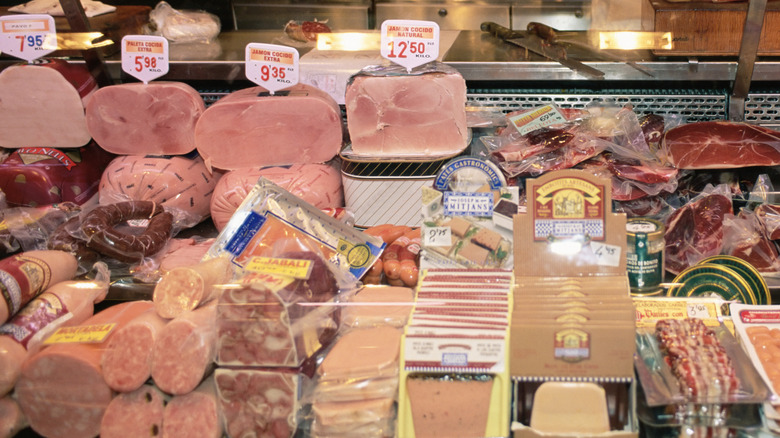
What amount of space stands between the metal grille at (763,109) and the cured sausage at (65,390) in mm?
3120

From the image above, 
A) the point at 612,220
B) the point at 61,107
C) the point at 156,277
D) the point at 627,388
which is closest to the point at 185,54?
the point at 61,107

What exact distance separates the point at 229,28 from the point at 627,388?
463 centimetres

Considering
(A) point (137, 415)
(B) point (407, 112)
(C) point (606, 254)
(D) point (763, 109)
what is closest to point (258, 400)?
(A) point (137, 415)

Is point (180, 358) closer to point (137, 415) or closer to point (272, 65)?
point (137, 415)

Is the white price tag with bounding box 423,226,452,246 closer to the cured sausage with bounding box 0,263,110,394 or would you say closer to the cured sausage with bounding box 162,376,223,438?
the cured sausage with bounding box 162,376,223,438

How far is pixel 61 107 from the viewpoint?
11.6ft

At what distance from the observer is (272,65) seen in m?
3.33

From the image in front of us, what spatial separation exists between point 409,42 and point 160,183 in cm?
141

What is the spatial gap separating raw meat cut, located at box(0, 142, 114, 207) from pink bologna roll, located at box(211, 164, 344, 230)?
2.48 ft

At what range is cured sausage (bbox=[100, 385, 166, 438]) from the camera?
2.20 m

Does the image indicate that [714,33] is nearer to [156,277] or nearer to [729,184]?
[729,184]

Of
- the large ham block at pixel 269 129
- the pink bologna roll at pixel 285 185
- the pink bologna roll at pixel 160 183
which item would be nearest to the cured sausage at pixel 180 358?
the pink bologna roll at pixel 285 185

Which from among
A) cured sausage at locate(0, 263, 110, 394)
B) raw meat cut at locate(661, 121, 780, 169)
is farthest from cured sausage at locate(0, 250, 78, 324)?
raw meat cut at locate(661, 121, 780, 169)

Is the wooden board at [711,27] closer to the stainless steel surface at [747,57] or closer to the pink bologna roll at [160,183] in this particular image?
the stainless steel surface at [747,57]
